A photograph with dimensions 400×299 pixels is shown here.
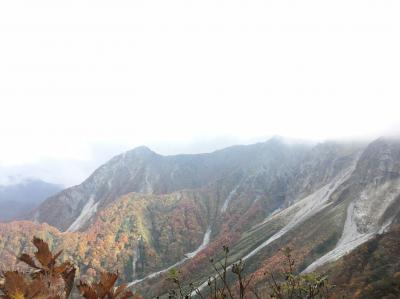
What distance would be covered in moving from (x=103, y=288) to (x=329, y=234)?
8244 inches

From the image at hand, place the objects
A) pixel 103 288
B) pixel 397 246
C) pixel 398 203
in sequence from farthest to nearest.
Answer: pixel 398 203 → pixel 397 246 → pixel 103 288

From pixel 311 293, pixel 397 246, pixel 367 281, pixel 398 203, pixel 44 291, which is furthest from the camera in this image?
pixel 398 203

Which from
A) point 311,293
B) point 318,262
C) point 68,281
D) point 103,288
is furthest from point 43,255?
point 318,262

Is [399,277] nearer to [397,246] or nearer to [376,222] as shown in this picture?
[397,246]

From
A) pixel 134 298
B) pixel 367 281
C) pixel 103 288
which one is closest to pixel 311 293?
pixel 134 298

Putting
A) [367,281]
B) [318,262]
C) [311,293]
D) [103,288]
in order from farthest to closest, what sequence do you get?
[318,262], [367,281], [311,293], [103,288]

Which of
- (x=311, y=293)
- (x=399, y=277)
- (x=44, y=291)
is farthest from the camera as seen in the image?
(x=399, y=277)

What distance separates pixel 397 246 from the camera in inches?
5502

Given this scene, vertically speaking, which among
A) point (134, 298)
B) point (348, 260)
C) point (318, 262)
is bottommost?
point (318, 262)

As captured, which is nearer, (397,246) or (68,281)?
(68,281)

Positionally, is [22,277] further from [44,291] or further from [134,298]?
[134,298]

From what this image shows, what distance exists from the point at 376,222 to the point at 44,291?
214 m

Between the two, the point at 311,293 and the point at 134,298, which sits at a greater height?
the point at 134,298

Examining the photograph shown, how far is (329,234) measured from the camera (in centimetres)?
19938
